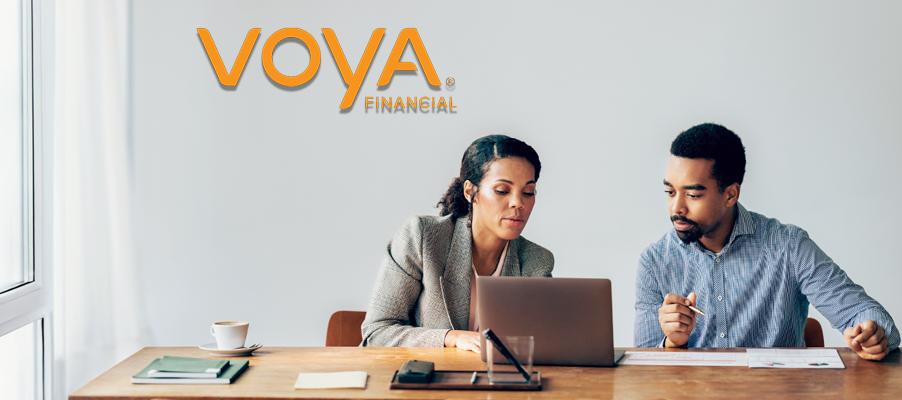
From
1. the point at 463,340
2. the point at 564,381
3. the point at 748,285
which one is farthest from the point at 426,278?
the point at 748,285

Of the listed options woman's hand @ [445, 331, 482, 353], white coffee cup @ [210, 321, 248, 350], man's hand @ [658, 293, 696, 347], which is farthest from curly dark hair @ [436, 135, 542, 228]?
white coffee cup @ [210, 321, 248, 350]

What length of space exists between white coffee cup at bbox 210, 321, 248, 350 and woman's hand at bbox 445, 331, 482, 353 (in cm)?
59

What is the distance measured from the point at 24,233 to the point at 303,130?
50.2 inches

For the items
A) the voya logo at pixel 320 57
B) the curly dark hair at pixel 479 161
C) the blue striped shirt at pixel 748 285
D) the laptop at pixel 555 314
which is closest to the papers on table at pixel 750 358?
the laptop at pixel 555 314

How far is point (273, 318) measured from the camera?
10.9 feet

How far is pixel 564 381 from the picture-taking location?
1.54 meters

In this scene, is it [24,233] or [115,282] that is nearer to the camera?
[24,233]

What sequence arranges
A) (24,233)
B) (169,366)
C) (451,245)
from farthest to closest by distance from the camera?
(24,233) < (451,245) < (169,366)

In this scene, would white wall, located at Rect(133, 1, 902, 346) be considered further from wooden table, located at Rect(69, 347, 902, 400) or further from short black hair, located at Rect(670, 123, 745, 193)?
wooden table, located at Rect(69, 347, 902, 400)

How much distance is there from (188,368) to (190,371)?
0.9 inches

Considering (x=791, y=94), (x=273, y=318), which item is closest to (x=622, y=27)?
(x=791, y=94)

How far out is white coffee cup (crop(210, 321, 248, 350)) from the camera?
1.79 meters

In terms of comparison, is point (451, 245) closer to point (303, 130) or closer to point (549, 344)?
point (549, 344)

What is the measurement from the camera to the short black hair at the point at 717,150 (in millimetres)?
2381
